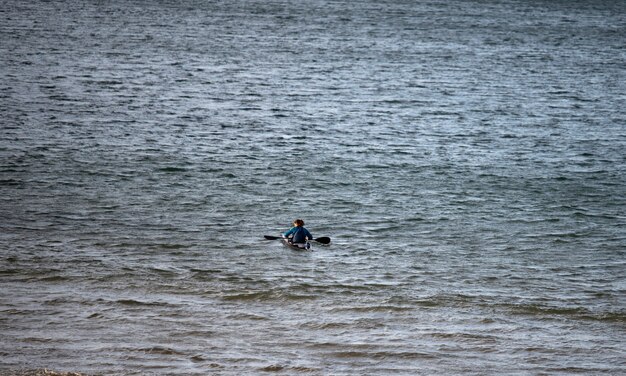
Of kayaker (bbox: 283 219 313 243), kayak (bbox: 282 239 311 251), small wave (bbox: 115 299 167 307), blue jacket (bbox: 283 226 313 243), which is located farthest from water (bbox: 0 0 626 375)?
blue jacket (bbox: 283 226 313 243)

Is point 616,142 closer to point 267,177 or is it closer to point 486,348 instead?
point 267,177

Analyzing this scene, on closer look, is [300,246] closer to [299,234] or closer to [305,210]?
[299,234]

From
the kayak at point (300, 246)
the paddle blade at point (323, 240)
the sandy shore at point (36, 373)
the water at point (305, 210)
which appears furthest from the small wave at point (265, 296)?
the sandy shore at point (36, 373)

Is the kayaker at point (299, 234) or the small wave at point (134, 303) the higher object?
the kayaker at point (299, 234)

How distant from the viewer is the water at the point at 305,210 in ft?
70.5

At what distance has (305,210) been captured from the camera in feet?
116

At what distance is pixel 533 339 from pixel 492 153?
1032 inches

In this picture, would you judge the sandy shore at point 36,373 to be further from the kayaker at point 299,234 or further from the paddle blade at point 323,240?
the paddle blade at point 323,240

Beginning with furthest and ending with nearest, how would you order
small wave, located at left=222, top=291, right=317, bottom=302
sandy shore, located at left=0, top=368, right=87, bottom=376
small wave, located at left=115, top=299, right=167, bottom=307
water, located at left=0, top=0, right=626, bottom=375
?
small wave, located at left=222, top=291, right=317, bottom=302, small wave, located at left=115, top=299, right=167, bottom=307, water, located at left=0, top=0, right=626, bottom=375, sandy shore, located at left=0, top=368, right=87, bottom=376

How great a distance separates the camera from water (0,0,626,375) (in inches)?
846

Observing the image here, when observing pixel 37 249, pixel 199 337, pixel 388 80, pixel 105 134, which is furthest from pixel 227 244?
pixel 388 80

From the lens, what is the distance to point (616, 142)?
5138 centimetres

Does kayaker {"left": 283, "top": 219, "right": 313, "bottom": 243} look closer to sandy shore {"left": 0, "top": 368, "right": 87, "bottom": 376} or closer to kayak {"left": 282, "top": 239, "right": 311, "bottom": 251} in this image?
kayak {"left": 282, "top": 239, "right": 311, "bottom": 251}

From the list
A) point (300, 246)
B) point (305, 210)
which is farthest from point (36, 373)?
point (305, 210)
